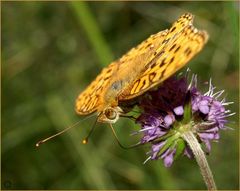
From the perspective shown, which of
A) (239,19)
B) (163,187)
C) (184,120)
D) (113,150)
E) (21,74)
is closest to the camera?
(184,120)

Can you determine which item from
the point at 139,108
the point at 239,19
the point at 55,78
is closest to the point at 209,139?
the point at 139,108

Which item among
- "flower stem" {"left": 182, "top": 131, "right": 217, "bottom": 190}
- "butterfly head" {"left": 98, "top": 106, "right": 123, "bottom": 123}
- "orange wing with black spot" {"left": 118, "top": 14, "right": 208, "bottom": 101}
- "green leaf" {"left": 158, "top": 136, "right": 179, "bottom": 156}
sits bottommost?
"flower stem" {"left": 182, "top": 131, "right": 217, "bottom": 190}

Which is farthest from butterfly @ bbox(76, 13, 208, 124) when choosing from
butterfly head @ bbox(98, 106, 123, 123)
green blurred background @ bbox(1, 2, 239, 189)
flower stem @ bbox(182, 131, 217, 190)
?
green blurred background @ bbox(1, 2, 239, 189)

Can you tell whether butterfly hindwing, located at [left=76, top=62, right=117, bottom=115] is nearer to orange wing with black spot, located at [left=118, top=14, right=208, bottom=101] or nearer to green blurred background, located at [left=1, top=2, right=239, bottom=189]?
orange wing with black spot, located at [left=118, top=14, right=208, bottom=101]

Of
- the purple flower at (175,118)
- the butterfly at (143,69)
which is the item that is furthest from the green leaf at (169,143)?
the butterfly at (143,69)

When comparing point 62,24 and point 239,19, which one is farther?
point 62,24

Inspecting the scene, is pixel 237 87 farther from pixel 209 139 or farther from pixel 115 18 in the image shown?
pixel 209 139

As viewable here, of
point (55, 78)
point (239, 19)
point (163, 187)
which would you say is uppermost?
point (55, 78)

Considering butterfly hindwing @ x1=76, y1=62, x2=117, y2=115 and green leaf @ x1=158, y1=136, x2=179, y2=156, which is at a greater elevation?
butterfly hindwing @ x1=76, y1=62, x2=117, y2=115
